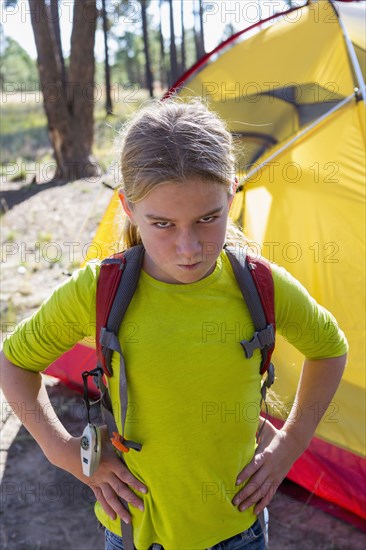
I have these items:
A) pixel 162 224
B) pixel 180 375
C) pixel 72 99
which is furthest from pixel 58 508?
Answer: pixel 72 99

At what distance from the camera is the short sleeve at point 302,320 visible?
4.67 feet

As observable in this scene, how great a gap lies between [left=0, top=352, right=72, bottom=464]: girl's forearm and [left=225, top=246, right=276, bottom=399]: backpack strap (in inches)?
19.4

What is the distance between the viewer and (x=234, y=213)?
2715 millimetres

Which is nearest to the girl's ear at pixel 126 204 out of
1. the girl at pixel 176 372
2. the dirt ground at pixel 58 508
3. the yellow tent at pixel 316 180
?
the girl at pixel 176 372

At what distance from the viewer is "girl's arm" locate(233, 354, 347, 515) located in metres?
1.46

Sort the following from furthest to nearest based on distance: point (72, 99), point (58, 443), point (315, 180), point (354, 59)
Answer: point (72, 99) < point (354, 59) < point (315, 180) < point (58, 443)

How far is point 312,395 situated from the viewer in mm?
1530

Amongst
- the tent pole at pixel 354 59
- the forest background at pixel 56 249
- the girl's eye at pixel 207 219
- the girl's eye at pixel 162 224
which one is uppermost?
the tent pole at pixel 354 59

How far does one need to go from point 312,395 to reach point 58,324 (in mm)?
642

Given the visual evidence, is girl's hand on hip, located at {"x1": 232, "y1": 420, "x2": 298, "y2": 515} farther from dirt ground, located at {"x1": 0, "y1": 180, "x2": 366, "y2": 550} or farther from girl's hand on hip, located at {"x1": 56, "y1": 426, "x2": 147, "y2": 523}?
dirt ground, located at {"x1": 0, "y1": 180, "x2": 366, "y2": 550}

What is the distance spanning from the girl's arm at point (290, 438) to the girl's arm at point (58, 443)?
261 mm

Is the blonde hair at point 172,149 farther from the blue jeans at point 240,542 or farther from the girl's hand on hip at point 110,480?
the blue jeans at point 240,542

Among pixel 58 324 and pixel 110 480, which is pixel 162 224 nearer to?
pixel 58 324

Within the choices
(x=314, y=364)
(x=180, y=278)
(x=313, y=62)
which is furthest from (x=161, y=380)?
(x=313, y=62)
